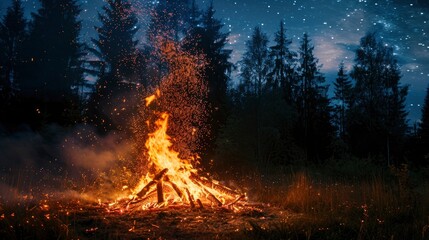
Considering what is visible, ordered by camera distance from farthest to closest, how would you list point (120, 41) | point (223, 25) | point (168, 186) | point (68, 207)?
point (223, 25) < point (120, 41) < point (168, 186) < point (68, 207)

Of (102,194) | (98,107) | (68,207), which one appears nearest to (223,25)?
(98,107)

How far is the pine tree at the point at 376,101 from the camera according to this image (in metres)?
27.5

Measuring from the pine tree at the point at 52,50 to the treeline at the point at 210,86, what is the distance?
0.26 ft

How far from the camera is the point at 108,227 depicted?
18.0 feet

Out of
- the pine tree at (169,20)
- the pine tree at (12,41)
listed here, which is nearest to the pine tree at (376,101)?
the pine tree at (169,20)

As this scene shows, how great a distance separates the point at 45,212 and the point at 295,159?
17879 millimetres

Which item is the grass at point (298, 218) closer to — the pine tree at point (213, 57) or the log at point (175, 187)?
the log at point (175, 187)

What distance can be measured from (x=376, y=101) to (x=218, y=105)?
58.0 ft

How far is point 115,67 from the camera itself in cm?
2197

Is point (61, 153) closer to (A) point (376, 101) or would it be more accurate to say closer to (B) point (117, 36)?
(B) point (117, 36)

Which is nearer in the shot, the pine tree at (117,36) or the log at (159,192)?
the log at (159,192)

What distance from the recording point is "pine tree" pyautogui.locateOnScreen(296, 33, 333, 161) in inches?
1054

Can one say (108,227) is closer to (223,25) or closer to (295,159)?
(295,159)

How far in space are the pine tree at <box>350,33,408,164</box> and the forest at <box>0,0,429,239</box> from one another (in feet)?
0.35
